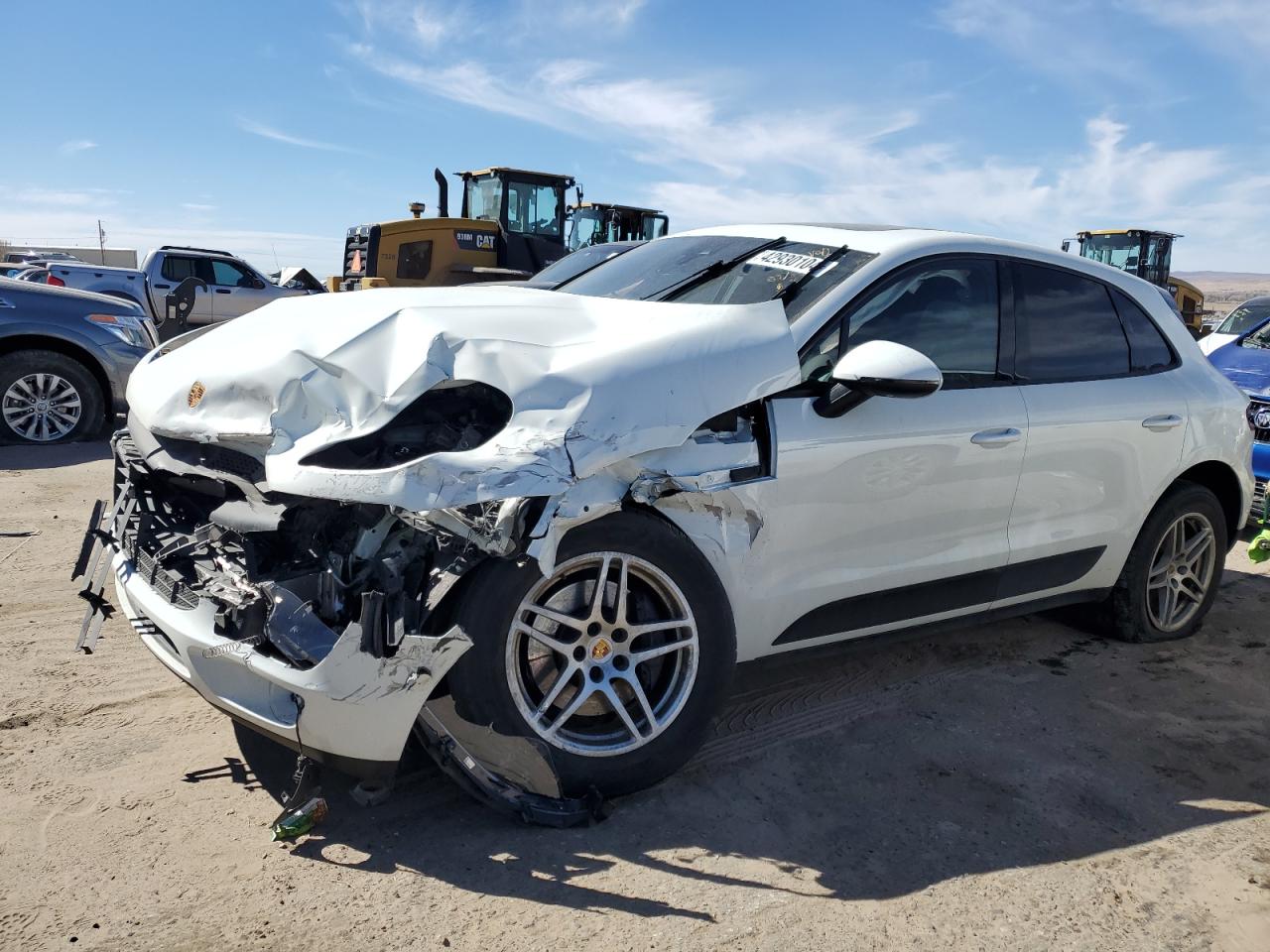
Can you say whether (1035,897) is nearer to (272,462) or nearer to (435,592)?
(435,592)

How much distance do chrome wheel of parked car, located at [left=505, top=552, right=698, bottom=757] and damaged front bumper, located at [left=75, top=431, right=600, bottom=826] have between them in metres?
0.17

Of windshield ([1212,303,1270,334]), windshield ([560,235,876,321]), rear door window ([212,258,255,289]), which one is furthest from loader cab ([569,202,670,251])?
windshield ([560,235,876,321])

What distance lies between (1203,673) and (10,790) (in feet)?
15.5

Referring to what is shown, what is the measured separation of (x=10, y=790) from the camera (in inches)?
120

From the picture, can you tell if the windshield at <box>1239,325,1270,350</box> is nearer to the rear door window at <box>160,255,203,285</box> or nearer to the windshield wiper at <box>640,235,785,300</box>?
the windshield wiper at <box>640,235,785,300</box>

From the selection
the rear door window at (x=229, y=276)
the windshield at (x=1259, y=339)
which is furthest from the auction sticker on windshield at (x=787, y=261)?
the rear door window at (x=229, y=276)

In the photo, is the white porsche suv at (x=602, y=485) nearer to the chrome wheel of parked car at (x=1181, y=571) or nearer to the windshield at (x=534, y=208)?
the chrome wheel of parked car at (x=1181, y=571)

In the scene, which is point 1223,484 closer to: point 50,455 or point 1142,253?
point 50,455

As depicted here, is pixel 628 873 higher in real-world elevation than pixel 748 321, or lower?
lower

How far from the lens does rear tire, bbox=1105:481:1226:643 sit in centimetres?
459

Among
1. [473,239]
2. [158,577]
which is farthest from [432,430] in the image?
[473,239]

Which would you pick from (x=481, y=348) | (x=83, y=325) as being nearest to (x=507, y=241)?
(x=83, y=325)

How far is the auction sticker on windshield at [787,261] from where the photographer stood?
3699mm

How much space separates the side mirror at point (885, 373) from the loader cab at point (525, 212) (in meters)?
13.9
